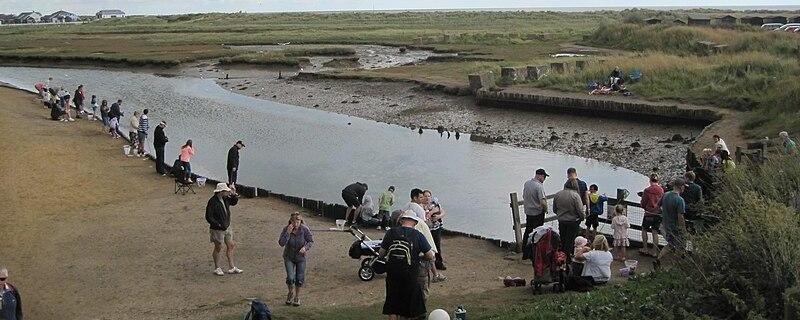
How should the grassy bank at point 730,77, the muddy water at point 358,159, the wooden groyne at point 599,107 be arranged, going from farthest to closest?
the wooden groyne at point 599,107 < the grassy bank at point 730,77 < the muddy water at point 358,159

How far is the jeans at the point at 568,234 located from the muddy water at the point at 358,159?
14.8 ft

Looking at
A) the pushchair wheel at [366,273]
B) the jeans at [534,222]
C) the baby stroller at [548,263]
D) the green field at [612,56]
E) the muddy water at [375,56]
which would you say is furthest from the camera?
the muddy water at [375,56]

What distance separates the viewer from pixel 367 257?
44.2ft

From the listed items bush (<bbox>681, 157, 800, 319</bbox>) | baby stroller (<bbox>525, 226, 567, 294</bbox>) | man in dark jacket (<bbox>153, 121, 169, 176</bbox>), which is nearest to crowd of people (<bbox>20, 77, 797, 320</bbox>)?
baby stroller (<bbox>525, 226, 567, 294</bbox>)

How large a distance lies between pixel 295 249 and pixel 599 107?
24.7 m

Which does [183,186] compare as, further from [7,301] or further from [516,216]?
[7,301]

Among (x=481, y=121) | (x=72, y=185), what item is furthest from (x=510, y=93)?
(x=72, y=185)

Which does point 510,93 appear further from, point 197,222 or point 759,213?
point 759,213

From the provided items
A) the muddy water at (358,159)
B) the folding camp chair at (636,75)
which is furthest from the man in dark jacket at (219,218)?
the folding camp chair at (636,75)

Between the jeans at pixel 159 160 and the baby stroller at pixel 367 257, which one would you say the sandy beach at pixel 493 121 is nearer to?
the jeans at pixel 159 160

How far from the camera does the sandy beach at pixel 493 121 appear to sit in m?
27.6

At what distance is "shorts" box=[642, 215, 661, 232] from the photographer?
45.2ft

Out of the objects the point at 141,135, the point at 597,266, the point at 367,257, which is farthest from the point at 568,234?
the point at 141,135

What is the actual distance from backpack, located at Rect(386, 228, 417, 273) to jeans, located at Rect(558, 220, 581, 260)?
4217mm
